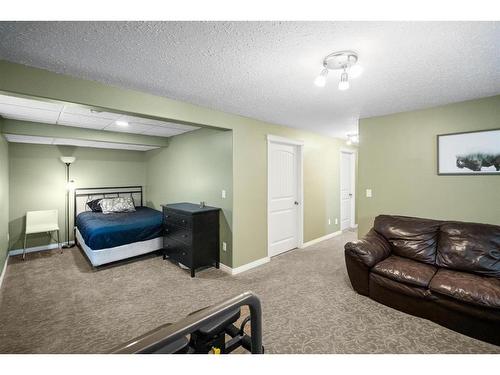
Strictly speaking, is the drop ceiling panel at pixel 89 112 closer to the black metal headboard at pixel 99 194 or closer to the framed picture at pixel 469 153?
the black metal headboard at pixel 99 194

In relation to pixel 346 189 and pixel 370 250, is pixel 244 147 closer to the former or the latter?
pixel 370 250

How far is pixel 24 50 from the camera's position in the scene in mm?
1654

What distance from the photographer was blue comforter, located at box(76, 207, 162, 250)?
11.5 feet

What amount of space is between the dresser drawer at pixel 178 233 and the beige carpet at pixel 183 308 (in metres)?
0.50

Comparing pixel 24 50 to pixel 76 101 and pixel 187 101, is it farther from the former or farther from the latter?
pixel 187 101

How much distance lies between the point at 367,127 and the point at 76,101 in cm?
388

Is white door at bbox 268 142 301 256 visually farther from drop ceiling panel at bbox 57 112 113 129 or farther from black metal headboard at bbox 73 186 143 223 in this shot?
black metal headboard at bbox 73 186 143 223

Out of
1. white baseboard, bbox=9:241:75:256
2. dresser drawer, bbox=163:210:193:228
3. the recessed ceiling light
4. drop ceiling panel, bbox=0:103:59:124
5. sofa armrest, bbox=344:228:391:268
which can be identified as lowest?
white baseboard, bbox=9:241:75:256

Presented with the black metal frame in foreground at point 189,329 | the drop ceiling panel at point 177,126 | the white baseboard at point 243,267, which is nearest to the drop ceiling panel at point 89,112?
the drop ceiling panel at point 177,126

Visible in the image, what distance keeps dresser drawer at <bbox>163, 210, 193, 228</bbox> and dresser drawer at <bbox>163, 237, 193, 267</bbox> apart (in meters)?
0.31

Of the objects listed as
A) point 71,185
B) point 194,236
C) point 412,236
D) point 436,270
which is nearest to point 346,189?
point 412,236

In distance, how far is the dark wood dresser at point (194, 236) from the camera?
339cm

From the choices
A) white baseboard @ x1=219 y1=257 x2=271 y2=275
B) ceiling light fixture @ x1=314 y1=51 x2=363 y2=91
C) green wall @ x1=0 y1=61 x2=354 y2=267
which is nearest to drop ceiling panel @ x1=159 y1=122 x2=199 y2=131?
green wall @ x1=0 y1=61 x2=354 y2=267

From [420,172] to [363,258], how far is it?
1.59 metres
